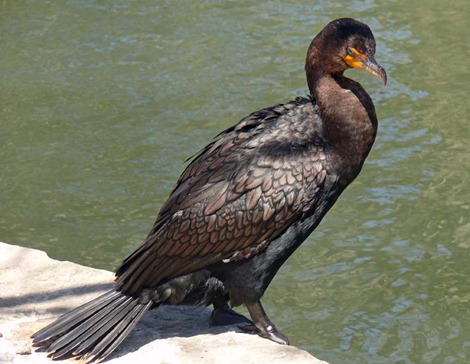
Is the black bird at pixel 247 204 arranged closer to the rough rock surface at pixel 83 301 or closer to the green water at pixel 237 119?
the rough rock surface at pixel 83 301

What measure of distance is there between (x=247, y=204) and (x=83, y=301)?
946mm

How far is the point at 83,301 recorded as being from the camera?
487 cm

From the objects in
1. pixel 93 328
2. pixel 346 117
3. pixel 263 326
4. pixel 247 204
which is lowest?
pixel 263 326

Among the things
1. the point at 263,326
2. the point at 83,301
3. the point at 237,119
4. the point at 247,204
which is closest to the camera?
the point at 247,204

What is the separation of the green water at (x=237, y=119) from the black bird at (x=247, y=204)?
42.9 inches

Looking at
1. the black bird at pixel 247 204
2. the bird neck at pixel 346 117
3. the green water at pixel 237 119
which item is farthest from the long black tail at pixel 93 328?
the green water at pixel 237 119

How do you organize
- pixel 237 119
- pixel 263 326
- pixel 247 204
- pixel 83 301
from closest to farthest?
pixel 247 204 → pixel 263 326 → pixel 83 301 → pixel 237 119

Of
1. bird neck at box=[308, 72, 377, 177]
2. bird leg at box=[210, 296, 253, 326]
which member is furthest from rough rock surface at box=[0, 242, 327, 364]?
bird neck at box=[308, 72, 377, 177]

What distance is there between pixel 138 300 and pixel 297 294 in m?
1.48

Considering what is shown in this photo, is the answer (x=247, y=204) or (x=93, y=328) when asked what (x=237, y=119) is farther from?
(x=93, y=328)

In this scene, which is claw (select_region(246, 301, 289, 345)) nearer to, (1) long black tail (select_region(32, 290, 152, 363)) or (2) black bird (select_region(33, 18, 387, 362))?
(2) black bird (select_region(33, 18, 387, 362))

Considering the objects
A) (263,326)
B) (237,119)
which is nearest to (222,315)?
(263,326)

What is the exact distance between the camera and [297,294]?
582 centimetres

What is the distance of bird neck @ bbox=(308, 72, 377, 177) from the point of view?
14.7ft
